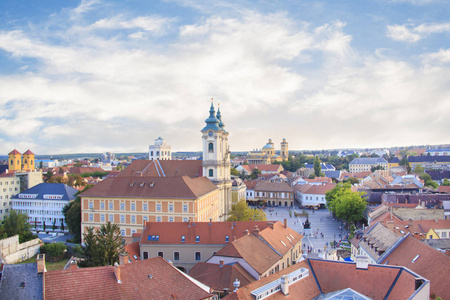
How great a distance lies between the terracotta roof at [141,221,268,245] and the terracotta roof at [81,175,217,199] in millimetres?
10103

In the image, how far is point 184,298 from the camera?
71.2 ft

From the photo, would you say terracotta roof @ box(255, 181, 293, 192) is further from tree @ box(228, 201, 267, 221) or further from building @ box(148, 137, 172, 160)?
tree @ box(228, 201, 267, 221)

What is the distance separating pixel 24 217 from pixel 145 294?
51.6 m

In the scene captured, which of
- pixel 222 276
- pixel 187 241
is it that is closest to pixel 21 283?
pixel 222 276

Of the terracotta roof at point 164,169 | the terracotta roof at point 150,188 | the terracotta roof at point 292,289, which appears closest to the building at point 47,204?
the terracotta roof at point 164,169

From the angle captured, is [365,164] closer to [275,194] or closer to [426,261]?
[275,194]

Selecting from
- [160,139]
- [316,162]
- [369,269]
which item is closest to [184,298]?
[369,269]

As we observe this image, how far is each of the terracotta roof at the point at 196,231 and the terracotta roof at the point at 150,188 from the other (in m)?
10.1

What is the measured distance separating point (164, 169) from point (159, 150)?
63.9 m

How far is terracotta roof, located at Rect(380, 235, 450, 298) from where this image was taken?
22.9m

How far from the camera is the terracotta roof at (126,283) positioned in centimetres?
1944

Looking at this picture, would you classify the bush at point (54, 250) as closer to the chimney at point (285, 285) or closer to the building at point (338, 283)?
the building at point (338, 283)

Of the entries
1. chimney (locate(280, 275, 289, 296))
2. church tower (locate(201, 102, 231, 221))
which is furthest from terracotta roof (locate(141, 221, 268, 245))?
church tower (locate(201, 102, 231, 221))

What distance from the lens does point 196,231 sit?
130ft
